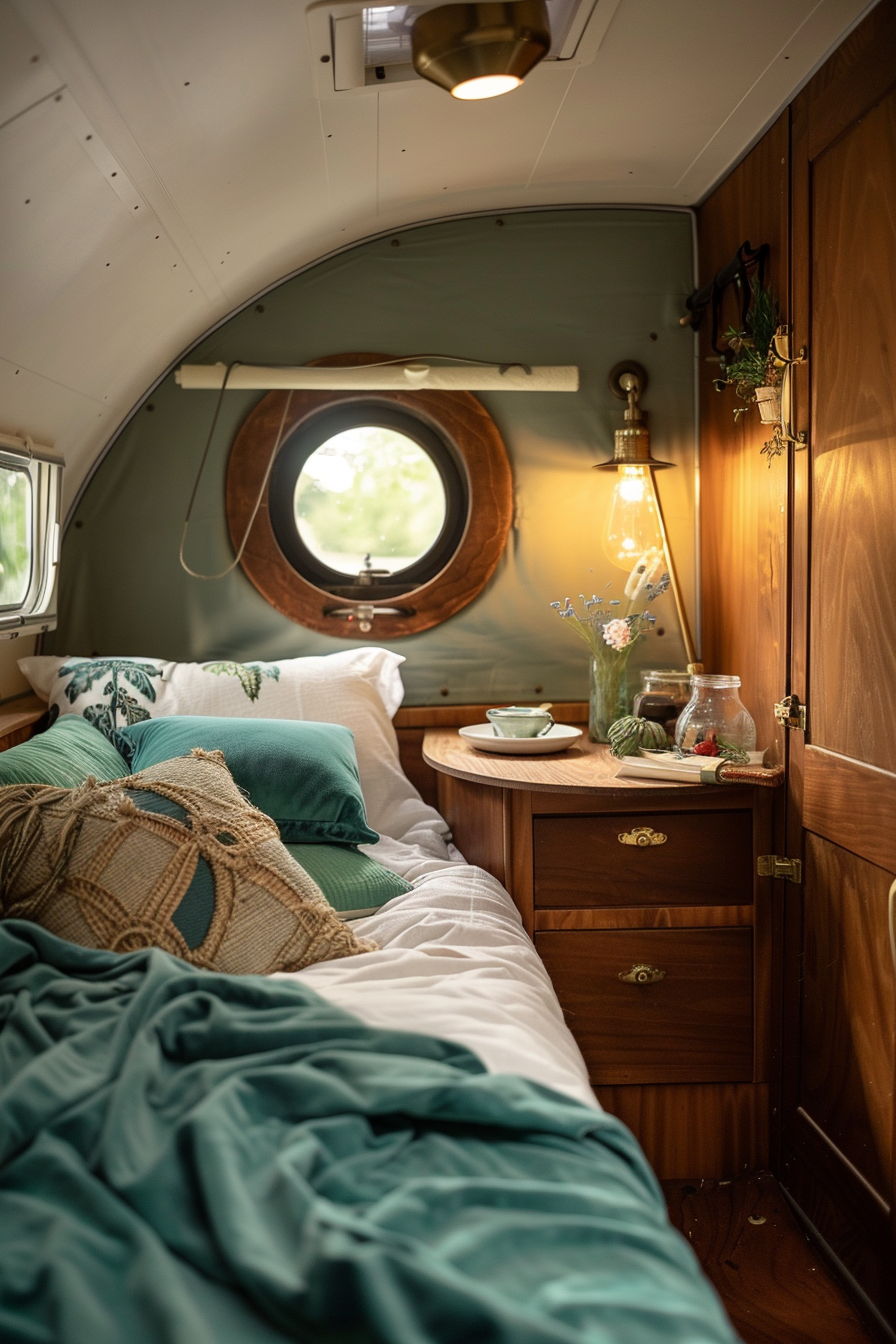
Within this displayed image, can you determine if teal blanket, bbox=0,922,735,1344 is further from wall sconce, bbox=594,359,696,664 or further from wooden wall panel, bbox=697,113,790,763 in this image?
wall sconce, bbox=594,359,696,664

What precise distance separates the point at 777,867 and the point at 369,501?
55.8 inches

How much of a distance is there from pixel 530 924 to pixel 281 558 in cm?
120

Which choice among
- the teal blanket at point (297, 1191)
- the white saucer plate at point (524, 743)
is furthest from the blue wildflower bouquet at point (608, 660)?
the teal blanket at point (297, 1191)

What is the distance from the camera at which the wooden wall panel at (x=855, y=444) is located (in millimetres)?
1734

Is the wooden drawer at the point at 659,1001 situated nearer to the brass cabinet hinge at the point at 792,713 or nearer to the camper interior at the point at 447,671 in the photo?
the camper interior at the point at 447,671

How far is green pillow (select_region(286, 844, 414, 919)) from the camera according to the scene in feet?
6.05

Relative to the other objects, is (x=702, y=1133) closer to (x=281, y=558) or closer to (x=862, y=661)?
(x=862, y=661)

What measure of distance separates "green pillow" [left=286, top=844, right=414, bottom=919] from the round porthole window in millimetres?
1031

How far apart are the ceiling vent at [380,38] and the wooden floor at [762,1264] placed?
223 cm

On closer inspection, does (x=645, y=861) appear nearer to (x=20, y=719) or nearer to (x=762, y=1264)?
(x=762, y=1264)

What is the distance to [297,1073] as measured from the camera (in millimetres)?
1070

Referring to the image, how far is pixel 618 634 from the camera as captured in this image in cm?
252

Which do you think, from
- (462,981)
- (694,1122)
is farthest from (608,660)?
(462,981)

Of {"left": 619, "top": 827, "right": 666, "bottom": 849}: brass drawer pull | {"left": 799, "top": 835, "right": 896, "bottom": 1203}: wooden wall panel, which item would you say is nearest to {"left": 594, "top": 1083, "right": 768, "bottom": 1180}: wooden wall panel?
{"left": 799, "top": 835, "right": 896, "bottom": 1203}: wooden wall panel
